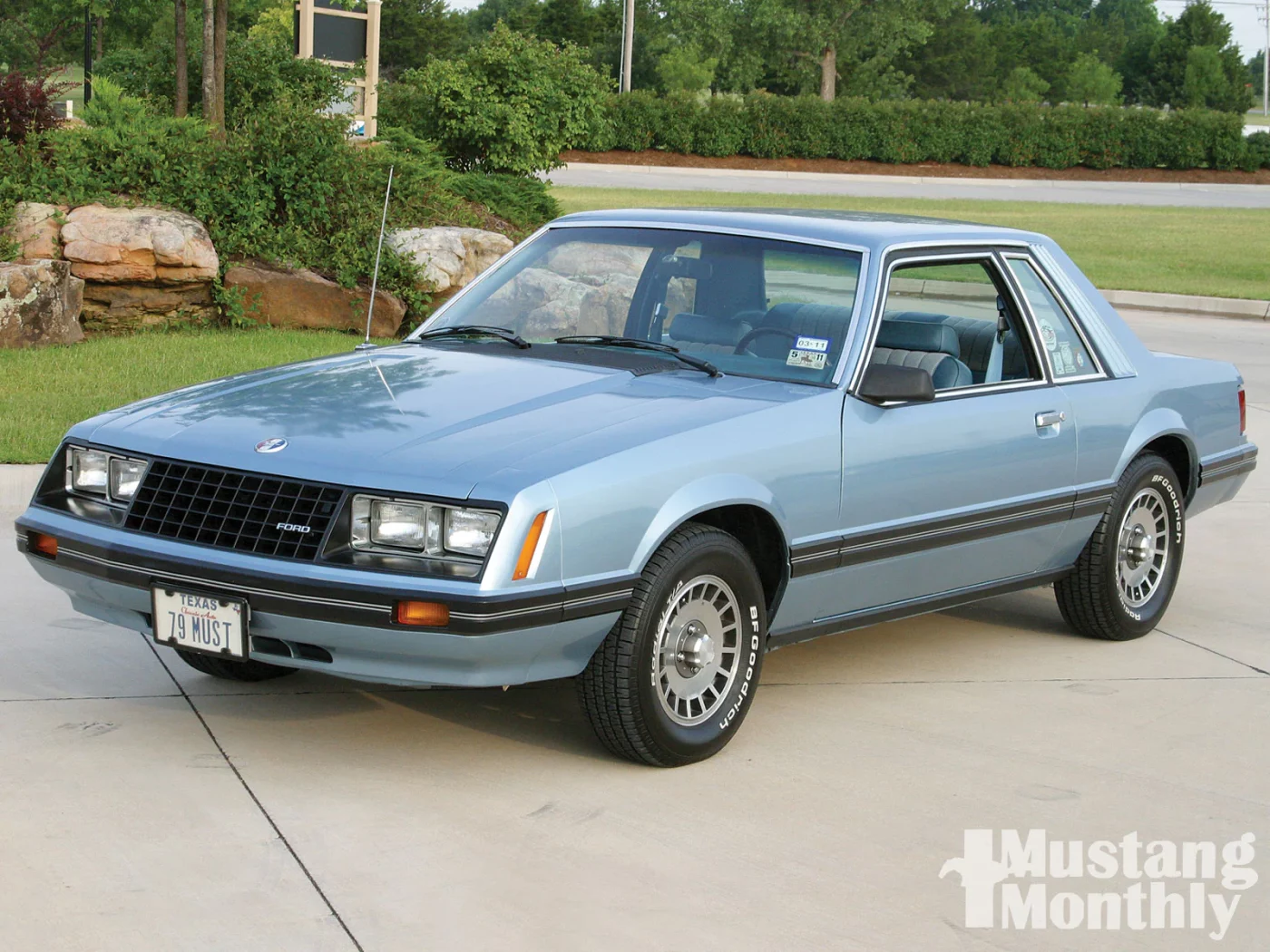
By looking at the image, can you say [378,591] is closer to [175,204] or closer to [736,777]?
[736,777]

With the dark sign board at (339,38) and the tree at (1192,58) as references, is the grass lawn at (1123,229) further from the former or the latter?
the tree at (1192,58)

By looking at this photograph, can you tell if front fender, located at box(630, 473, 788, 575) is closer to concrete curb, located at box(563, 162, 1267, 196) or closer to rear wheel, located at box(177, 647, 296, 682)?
rear wheel, located at box(177, 647, 296, 682)

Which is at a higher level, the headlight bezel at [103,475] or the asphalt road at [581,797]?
the headlight bezel at [103,475]

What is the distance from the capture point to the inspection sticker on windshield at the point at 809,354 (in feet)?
17.8

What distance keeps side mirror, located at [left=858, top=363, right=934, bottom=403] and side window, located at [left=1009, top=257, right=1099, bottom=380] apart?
1.08 metres

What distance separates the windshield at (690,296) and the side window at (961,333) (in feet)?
1.36

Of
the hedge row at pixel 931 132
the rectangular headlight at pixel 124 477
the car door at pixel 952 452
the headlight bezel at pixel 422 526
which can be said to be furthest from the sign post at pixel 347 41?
the hedge row at pixel 931 132

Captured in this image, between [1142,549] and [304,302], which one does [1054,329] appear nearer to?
[1142,549]

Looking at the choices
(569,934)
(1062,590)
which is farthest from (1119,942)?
(1062,590)

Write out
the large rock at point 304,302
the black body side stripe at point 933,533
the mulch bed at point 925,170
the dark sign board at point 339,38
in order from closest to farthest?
the black body side stripe at point 933,533
the large rock at point 304,302
the dark sign board at point 339,38
the mulch bed at point 925,170

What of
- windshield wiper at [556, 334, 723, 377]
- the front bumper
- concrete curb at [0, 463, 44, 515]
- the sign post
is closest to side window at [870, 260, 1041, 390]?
windshield wiper at [556, 334, 723, 377]

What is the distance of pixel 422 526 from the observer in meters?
4.39

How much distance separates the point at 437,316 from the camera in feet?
20.2

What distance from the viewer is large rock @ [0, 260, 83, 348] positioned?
11609mm
